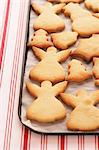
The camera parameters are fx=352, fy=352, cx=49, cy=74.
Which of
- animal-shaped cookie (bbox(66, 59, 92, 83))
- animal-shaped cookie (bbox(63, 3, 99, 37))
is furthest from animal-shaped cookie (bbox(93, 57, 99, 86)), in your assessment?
animal-shaped cookie (bbox(63, 3, 99, 37))

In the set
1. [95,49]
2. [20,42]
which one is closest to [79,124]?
[95,49]

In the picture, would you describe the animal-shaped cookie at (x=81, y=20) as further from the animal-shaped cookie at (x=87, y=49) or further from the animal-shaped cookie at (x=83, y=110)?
the animal-shaped cookie at (x=83, y=110)

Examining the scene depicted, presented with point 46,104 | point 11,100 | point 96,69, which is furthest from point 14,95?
point 96,69

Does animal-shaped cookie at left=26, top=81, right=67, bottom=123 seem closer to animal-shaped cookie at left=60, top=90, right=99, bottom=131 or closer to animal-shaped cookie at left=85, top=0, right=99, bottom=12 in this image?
animal-shaped cookie at left=60, top=90, right=99, bottom=131

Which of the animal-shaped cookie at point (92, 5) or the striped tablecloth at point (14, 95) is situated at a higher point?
the animal-shaped cookie at point (92, 5)

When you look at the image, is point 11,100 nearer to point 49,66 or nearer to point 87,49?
point 49,66

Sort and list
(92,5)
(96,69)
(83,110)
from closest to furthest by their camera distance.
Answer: (83,110) < (96,69) < (92,5)

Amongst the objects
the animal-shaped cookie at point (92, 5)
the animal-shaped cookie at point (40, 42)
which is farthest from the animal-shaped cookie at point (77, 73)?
the animal-shaped cookie at point (92, 5)
